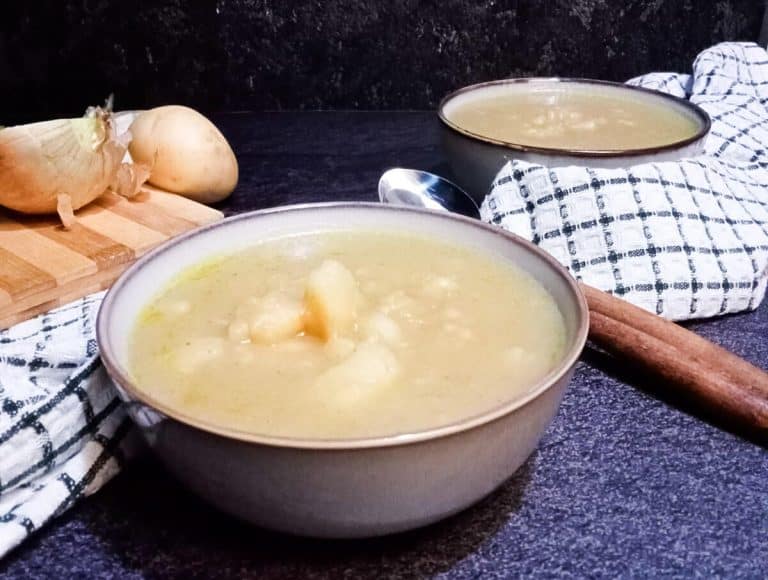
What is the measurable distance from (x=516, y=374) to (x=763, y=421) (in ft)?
0.84

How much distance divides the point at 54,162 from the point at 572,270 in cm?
70

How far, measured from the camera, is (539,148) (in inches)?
40.5

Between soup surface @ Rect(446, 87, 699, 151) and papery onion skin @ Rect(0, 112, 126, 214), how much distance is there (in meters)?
0.52

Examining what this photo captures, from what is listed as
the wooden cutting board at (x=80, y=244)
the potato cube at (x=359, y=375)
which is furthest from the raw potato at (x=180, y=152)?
the potato cube at (x=359, y=375)

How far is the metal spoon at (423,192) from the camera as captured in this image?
1149mm

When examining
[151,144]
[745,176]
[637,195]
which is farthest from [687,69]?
[151,144]

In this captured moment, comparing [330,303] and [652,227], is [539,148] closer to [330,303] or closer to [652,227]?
[652,227]

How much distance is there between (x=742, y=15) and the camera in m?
1.73

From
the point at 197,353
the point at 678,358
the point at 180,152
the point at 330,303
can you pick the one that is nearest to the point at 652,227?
the point at 678,358

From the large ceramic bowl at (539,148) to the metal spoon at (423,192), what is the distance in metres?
0.02

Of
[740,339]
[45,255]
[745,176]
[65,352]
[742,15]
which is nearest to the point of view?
[65,352]

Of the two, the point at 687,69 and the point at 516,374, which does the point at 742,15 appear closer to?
the point at 687,69

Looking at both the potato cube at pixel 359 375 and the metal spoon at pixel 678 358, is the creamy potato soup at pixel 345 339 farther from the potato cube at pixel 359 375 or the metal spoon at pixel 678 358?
the metal spoon at pixel 678 358

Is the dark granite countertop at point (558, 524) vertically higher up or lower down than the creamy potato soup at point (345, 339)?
lower down
